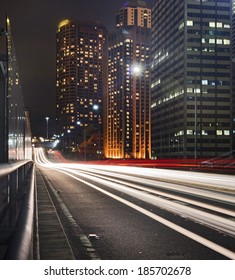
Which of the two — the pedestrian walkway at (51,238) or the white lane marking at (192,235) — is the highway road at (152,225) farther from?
the pedestrian walkway at (51,238)

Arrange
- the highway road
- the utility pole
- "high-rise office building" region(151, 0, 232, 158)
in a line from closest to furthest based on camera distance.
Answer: the highway road, the utility pole, "high-rise office building" region(151, 0, 232, 158)

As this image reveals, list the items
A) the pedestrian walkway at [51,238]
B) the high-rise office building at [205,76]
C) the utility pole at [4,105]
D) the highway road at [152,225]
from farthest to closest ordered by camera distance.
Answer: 1. the high-rise office building at [205,76]
2. the utility pole at [4,105]
3. the highway road at [152,225]
4. the pedestrian walkway at [51,238]

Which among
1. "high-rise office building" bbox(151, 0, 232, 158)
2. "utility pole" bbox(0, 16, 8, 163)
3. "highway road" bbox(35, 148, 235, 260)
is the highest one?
"high-rise office building" bbox(151, 0, 232, 158)

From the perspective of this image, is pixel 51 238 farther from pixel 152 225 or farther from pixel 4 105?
pixel 4 105

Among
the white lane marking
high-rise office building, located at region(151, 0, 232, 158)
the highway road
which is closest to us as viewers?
the white lane marking

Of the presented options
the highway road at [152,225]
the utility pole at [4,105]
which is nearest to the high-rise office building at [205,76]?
the highway road at [152,225]

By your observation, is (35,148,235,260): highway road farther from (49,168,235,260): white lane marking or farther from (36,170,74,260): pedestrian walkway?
(36,170,74,260): pedestrian walkway

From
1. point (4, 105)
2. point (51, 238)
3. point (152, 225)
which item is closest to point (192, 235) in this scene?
point (152, 225)

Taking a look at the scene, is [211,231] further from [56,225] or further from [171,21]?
[171,21]

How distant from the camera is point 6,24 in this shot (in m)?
13.0

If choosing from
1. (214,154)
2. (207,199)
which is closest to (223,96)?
(214,154)

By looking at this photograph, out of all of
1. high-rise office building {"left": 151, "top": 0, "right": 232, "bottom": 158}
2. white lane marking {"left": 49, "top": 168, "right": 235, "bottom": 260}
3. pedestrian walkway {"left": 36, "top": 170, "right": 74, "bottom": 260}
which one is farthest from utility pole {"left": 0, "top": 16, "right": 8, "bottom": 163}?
high-rise office building {"left": 151, "top": 0, "right": 232, "bottom": 158}
